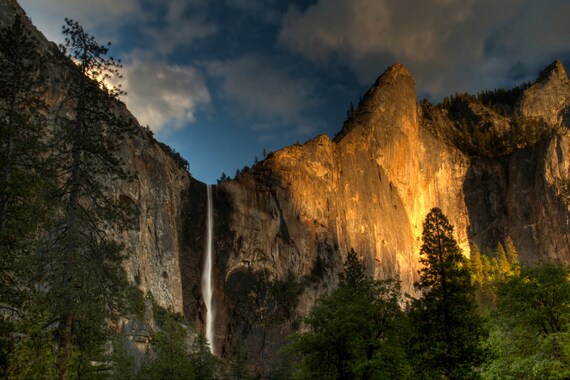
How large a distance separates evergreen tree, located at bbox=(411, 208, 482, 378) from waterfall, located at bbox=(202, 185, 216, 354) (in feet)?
125

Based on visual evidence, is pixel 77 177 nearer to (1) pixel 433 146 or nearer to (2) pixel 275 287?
(2) pixel 275 287

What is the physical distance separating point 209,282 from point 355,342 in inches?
1738

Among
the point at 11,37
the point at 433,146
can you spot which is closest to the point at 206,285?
the point at 11,37

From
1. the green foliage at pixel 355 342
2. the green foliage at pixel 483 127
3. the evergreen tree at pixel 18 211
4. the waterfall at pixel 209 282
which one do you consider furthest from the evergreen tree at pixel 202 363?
the green foliage at pixel 483 127

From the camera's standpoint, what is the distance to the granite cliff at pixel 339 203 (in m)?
61.6

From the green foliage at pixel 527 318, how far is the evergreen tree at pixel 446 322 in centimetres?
144

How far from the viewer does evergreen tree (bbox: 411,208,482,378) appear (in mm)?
30141

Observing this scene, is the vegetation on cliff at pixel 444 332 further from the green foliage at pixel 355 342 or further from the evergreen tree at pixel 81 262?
the evergreen tree at pixel 81 262

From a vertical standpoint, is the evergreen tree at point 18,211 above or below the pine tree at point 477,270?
below

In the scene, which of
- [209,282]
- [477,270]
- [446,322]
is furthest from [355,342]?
[477,270]

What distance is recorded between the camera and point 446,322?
31.3 meters

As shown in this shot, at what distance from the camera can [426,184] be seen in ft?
394

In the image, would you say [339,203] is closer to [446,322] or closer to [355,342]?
[446,322]

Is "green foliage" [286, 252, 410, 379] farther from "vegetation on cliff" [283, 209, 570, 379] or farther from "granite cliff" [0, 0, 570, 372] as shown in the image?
"granite cliff" [0, 0, 570, 372]
